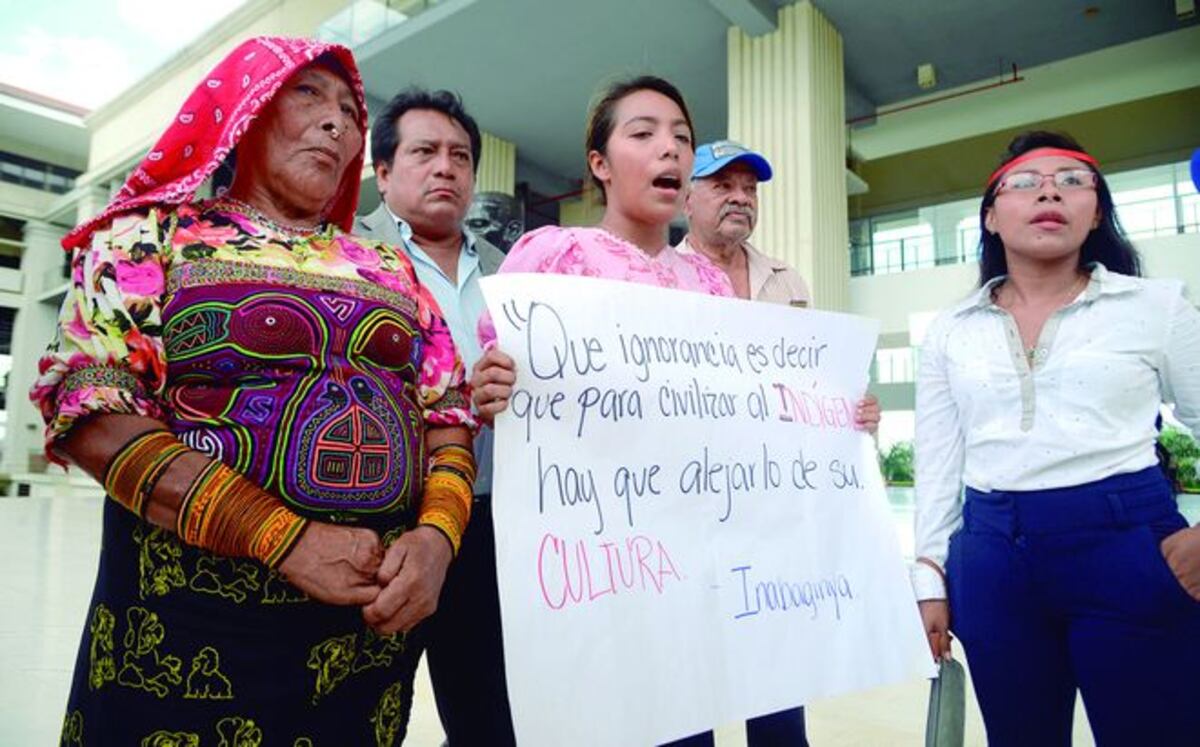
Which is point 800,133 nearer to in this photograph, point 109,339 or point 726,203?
point 726,203

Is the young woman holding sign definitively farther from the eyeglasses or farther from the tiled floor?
the tiled floor

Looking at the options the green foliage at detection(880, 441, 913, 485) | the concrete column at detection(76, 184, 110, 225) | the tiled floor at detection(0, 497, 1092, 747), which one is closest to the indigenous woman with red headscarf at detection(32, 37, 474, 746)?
the tiled floor at detection(0, 497, 1092, 747)

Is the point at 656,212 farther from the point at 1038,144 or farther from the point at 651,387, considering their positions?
the point at 1038,144

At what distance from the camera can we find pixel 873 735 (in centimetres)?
229

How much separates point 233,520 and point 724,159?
1544 millimetres

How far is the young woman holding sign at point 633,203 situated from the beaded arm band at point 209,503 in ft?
1.42

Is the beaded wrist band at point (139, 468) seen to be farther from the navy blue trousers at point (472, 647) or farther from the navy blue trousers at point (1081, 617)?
the navy blue trousers at point (1081, 617)

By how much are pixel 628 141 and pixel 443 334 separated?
47 cm

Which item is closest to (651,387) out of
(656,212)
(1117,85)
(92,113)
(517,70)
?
(656,212)

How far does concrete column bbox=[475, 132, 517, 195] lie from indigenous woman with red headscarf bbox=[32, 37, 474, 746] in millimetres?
8763

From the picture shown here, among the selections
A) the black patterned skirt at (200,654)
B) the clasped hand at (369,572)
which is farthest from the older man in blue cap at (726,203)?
the black patterned skirt at (200,654)

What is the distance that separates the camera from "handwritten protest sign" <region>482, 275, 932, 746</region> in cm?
103

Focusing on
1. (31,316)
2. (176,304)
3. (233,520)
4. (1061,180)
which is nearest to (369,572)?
(233,520)

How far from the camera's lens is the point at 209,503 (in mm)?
864
